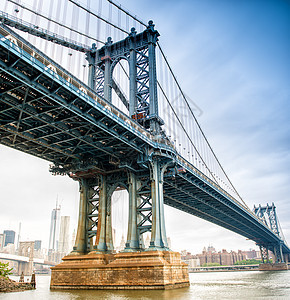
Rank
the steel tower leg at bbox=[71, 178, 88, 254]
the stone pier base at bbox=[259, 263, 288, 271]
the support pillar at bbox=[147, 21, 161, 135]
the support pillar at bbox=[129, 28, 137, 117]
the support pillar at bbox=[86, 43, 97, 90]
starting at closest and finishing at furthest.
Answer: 1. the steel tower leg at bbox=[71, 178, 88, 254]
2. the support pillar at bbox=[147, 21, 161, 135]
3. the support pillar at bbox=[129, 28, 137, 117]
4. the support pillar at bbox=[86, 43, 97, 90]
5. the stone pier base at bbox=[259, 263, 288, 271]

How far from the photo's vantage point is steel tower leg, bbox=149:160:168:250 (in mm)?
39094

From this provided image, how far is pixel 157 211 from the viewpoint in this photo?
1608 inches

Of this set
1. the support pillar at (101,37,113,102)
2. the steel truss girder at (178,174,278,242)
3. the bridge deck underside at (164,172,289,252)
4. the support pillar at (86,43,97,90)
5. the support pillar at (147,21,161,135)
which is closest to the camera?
the support pillar at (147,21,161,135)

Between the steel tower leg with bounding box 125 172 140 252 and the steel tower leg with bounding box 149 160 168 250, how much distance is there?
3.06m

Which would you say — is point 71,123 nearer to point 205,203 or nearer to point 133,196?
point 133,196

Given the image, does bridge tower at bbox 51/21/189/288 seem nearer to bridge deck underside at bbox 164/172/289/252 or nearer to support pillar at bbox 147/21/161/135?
support pillar at bbox 147/21/161/135

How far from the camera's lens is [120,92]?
2322 inches

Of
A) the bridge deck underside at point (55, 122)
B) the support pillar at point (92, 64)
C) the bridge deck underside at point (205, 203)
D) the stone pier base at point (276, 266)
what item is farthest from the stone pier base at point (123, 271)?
the stone pier base at point (276, 266)

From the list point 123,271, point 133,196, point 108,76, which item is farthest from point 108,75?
point 123,271

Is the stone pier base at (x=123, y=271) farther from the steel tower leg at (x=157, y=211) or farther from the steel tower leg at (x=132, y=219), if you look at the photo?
the steel tower leg at (x=132, y=219)

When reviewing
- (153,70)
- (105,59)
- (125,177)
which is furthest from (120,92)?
(125,177)

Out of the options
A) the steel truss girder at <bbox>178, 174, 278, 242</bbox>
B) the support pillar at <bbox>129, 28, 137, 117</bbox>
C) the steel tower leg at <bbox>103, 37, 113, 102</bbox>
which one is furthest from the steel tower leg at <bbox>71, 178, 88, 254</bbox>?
the steel truss girder at <bbox>178, 174, 278, 242</bbox>

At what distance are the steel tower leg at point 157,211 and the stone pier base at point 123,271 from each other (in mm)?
1548

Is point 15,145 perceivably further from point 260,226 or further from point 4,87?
point 260,226
